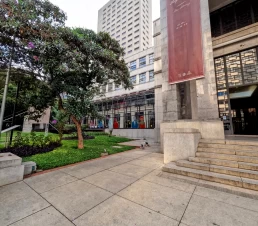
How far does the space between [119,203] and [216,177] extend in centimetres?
301

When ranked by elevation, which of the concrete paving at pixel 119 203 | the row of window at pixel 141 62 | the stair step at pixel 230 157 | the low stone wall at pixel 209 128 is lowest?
the concrete paving at pixel 119 203

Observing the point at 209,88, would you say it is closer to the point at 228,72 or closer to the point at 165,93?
the point at 165,93

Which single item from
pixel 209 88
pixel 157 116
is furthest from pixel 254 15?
pixel 157 116

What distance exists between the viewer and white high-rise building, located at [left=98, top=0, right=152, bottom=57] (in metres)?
61.7

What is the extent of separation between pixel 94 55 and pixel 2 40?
4392 millimetres

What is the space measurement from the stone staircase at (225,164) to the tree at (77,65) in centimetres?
567

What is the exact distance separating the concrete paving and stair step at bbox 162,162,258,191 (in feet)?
1.34

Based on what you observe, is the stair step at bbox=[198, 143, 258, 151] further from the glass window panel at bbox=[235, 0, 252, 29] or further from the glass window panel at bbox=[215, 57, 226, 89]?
the glass window panel at bbox=[235, 0, 252, 29]

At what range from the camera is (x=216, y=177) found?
12.8 feet

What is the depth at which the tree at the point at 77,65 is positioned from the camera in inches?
248

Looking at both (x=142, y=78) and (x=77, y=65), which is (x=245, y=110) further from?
(x=142, y=78)

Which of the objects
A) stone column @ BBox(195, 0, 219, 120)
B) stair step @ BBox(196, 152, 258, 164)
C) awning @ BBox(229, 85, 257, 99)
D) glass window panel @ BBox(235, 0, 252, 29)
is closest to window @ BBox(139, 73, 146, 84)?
glass window panel @ BBox(235, 0, 252, 29)

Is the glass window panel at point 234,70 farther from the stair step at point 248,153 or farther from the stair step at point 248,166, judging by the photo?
the stair step at point 248,166

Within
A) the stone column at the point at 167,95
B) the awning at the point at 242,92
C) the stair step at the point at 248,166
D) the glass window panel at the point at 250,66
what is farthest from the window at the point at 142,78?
the stair step at the point at 248,166
